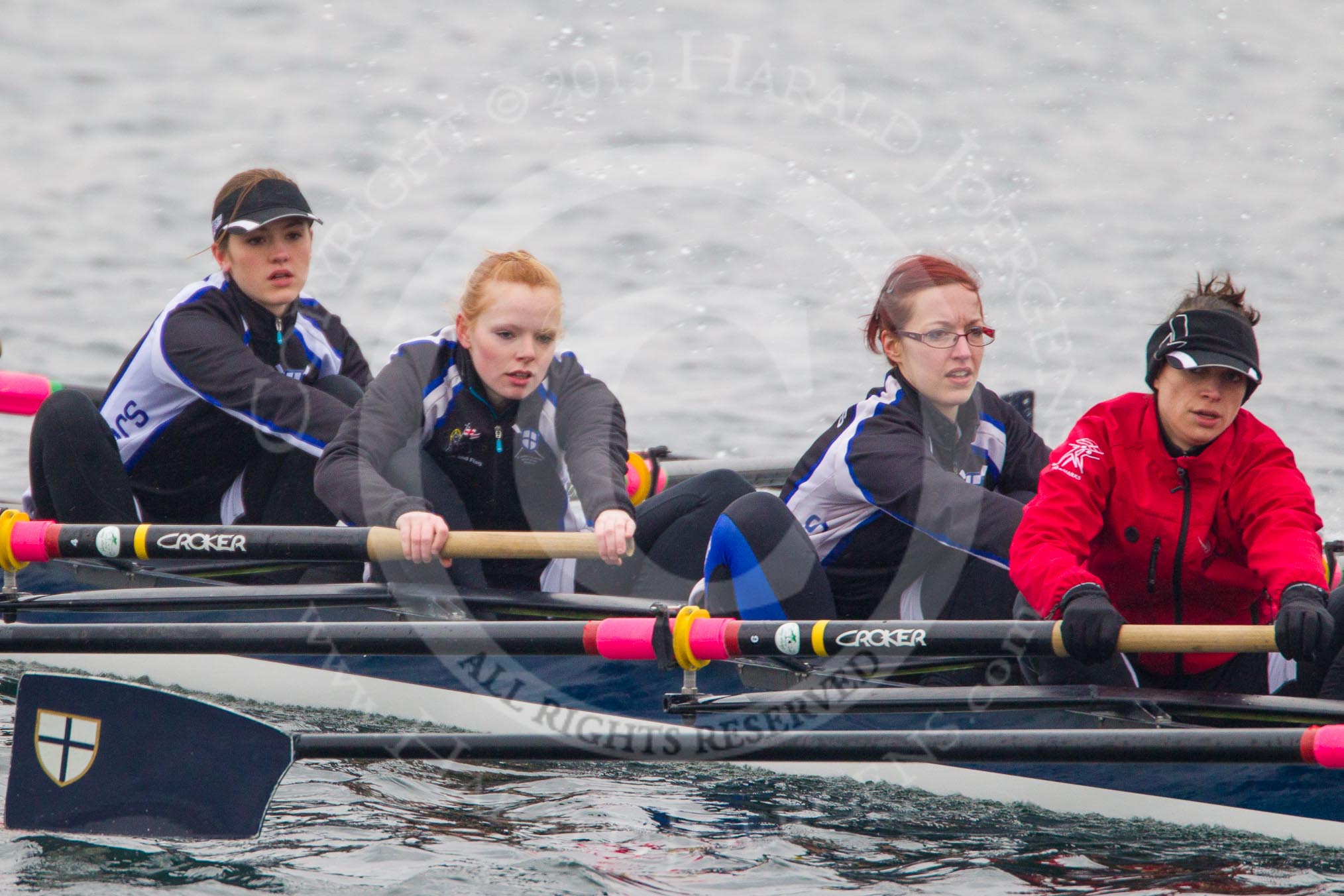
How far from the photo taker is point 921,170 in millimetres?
15266

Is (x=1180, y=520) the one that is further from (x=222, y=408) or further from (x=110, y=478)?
(x=110, y=478)

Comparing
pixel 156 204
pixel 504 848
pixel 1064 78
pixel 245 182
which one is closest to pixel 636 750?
pixel 504 848

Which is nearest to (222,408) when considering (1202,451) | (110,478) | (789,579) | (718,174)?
(110,478)

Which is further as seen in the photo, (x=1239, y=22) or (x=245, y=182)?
(x=1239, y=22)

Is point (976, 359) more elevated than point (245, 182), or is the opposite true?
point (245, 182)

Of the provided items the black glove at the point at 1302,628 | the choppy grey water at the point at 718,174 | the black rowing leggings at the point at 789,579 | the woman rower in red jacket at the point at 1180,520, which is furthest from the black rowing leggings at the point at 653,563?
the choppy grey water at the point at 718,174

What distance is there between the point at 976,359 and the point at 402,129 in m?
11.5

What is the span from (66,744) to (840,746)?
1721 mm

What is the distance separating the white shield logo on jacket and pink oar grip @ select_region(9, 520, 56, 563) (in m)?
0.69

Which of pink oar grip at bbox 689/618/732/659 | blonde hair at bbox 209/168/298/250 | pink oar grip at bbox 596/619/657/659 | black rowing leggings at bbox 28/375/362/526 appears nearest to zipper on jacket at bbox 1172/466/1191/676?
pink oar grip at bbox 689/618/732/659

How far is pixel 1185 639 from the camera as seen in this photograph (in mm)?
3010

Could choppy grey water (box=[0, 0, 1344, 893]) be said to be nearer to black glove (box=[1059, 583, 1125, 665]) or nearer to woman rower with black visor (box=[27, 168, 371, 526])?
woman rower with black visor (box=[27, 168, 371, 526])

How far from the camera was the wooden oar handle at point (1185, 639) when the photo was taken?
2982mm

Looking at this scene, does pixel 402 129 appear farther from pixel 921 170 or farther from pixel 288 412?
pixel 288 412
